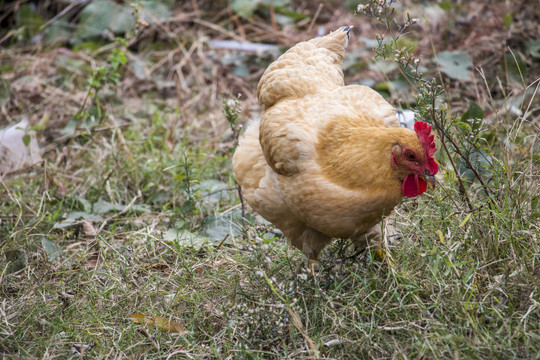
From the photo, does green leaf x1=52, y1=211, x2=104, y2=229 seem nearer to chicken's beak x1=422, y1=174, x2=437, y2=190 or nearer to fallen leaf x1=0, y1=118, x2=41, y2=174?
fallen leaf x1=0, y1=118, x2=41, y2=174

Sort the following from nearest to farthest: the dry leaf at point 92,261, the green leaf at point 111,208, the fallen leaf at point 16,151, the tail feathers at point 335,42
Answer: the dry leaf at point 92,261 < the tail feathers at point 335,42 < the green leaf at point 111,208 < the fallen leaf at point 16,151

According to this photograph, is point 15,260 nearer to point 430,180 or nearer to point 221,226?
point 221,226

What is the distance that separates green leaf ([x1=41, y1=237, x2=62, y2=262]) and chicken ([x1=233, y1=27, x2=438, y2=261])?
1374 mm

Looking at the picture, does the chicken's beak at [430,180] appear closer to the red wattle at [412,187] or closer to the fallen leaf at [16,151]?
the red wattle at [412,187]

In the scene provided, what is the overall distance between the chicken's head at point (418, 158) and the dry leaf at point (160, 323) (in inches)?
57.0

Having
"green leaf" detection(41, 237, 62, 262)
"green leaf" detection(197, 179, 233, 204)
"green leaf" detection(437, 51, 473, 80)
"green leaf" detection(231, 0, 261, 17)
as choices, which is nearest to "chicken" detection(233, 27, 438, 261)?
"green leaf" detection(197, 179, 233, 204)

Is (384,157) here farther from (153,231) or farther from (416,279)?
(153,231)

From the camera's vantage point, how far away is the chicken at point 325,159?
8.63 ft

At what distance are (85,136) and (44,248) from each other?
5.13 feet

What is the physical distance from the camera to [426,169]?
2.59 meters

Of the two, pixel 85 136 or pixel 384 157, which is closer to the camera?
pixel 384 157

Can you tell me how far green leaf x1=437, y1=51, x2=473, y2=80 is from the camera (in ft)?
15.8

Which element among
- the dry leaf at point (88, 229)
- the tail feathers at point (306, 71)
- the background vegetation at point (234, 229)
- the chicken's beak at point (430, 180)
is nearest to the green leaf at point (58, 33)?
the background vegetation at point (234, 229)

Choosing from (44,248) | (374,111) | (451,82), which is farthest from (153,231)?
(451,82)
